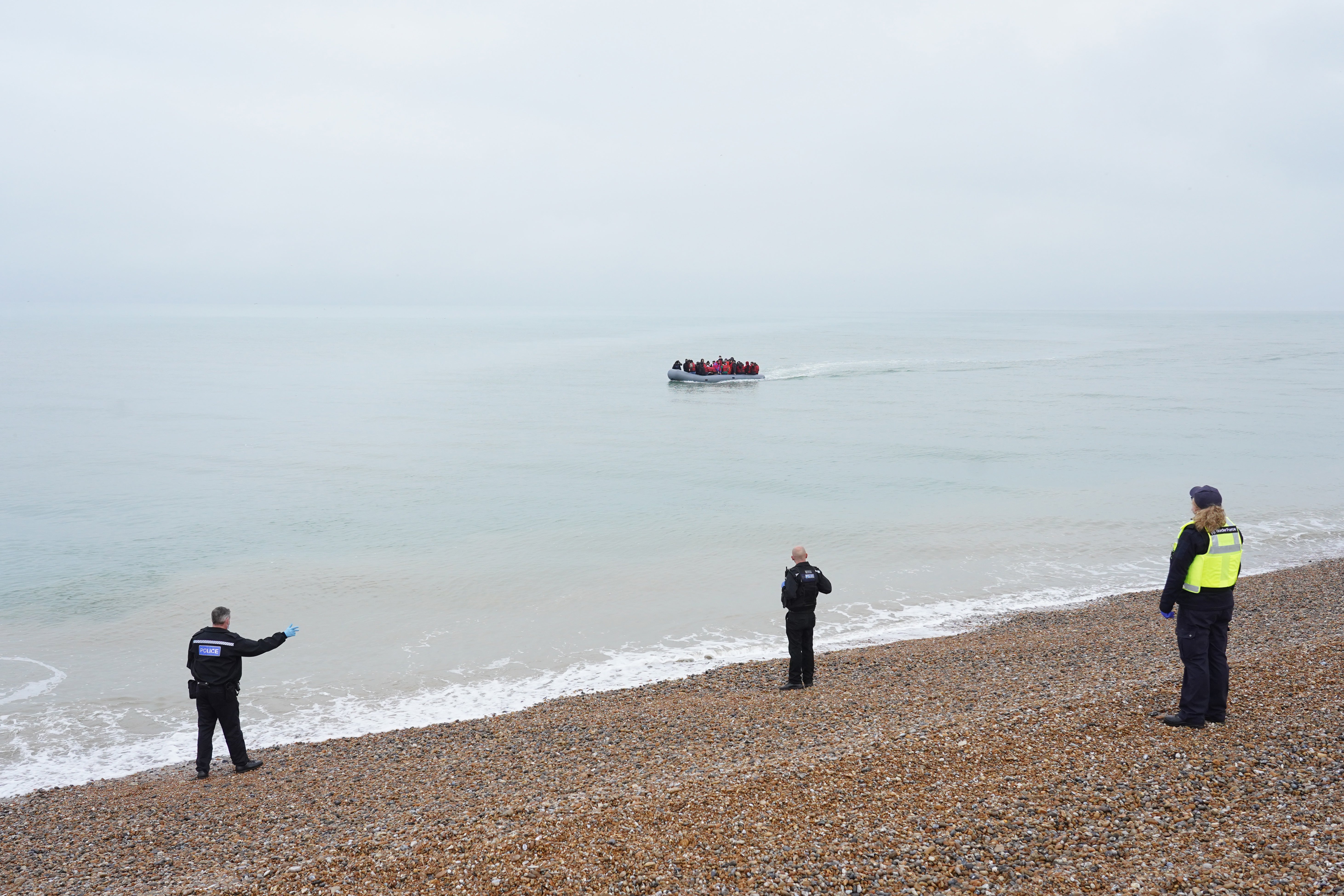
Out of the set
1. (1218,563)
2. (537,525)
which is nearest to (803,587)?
(1218,563)

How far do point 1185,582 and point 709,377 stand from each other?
155ft

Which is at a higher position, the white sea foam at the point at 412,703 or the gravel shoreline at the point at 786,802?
the gravel shoreline at the point at 786,802

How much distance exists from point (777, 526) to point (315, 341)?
11622 centimetres

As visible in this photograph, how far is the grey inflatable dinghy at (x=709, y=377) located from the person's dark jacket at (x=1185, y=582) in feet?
155

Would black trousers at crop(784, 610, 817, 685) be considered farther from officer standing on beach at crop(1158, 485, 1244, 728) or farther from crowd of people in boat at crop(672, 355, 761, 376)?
crowd of people in boat at crop(672, 355, 761, 376)

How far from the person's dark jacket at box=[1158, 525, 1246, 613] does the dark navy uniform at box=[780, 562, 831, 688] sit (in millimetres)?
2952

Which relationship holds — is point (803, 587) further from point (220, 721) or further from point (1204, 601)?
point (220, 721)

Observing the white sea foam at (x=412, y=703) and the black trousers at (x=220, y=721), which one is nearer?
the black trousers at (x=220, y=721)

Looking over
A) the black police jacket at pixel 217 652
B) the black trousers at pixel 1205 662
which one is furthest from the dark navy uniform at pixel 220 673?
the black trousers at pixel 1205 662

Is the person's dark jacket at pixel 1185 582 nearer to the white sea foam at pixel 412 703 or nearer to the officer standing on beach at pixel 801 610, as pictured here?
the officer standing on beach at pixel 801 610

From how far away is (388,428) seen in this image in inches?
1497

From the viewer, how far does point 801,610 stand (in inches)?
334

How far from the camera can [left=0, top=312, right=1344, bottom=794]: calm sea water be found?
1107cm

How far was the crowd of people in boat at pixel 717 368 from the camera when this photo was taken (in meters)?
53.5
